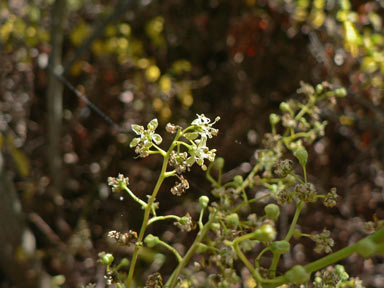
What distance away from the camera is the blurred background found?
5.86ft

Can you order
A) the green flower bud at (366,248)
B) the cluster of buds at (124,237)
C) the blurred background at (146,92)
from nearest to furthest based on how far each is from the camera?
the green flower bud at (366,248) → the cluster of buds at (124,237) → the blurred background at (146,92)

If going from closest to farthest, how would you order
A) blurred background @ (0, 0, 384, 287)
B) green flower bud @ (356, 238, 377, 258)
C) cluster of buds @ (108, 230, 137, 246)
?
green flower bud @ (356, 238, 377, 258) → cluster of buds @ (108, 230, 137, 246) → blurred background @ (0, 0, 384, 287)

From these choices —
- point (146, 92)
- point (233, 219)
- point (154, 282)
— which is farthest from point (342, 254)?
point (146, 92)

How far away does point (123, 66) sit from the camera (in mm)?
2334

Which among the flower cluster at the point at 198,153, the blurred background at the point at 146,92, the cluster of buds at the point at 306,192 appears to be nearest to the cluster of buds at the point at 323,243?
the cluster of buds at the point at 306,192

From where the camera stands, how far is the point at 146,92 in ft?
7.31

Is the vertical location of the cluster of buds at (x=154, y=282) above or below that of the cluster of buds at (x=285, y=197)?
below

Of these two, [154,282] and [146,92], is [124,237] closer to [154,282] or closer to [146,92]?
[154,282]

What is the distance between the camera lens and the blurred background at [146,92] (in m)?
1.79

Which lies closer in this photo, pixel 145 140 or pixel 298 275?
pixel 298 275

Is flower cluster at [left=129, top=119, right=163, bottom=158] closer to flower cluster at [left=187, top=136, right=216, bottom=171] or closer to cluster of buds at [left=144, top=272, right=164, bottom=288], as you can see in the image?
flower cluster at [left=187, top=136, right=216, bottom=171]

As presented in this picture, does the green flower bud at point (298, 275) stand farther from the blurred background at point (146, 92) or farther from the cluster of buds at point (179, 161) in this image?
the blurred background at point (146, 92)

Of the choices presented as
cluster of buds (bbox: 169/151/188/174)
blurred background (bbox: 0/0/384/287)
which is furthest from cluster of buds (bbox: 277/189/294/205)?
blurred background (bbox: 0/0/384/287)

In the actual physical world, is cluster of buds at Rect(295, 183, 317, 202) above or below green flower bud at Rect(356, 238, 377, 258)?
above
